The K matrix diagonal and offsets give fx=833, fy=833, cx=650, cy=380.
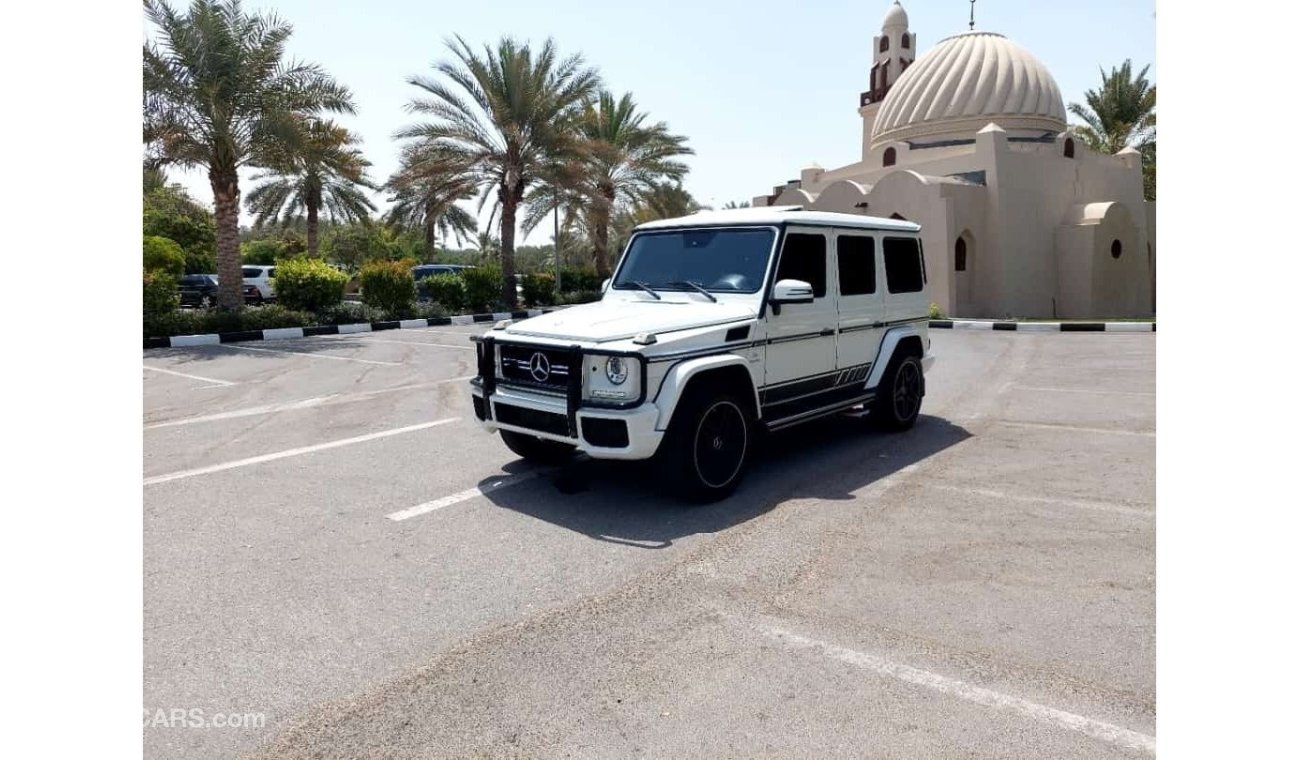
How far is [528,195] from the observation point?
26391 millimetres

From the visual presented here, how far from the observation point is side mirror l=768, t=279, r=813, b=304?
19.5 feet

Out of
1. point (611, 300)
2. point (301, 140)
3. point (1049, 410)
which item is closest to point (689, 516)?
point (611, 300)

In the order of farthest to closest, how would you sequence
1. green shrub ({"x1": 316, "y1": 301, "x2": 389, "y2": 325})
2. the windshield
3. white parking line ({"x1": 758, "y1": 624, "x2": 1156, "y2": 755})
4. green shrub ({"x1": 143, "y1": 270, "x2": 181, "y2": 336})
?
green shrub ({"x1": 316, "y1": 301, "x2": 389, "y2": 325}) → green shrub ({"x1": 143, "y1": 270, "x2": 181, "y2": 336}) → the windshield → white parking line ({"x1": 758, "y1": 624, "x2": 1156, "y2": 755})

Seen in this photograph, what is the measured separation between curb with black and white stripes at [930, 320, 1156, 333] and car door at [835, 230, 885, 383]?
14987mm

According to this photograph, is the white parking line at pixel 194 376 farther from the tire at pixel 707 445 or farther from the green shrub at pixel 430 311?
the green shrub at pixel 430 311

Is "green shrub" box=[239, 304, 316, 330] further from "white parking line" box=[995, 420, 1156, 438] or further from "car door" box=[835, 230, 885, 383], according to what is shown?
"white parking line" box=[995, 420, 1156, 438]

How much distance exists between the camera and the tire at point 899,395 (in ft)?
25.4

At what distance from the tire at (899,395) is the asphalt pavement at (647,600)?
0.76 feet

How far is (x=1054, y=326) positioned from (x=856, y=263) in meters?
16.1

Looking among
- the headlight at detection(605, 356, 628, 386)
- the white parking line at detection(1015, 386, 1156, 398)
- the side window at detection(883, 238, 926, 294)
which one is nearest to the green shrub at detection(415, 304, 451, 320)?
the white parking line at detection(1015, 386, 1156, 398)

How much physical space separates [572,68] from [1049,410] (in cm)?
1997

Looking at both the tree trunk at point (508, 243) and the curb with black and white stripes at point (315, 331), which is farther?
the tree trunk at point (508, 243)

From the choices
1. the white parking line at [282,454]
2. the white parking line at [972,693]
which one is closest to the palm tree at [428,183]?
the white parking line at [282,454]

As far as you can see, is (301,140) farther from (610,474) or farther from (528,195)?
(610,474)
